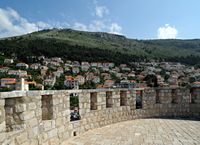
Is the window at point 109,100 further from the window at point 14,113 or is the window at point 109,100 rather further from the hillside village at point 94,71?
the hillside village at point 94,71

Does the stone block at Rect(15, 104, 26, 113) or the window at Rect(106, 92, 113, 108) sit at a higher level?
the stone block at Rect(15, 104, 26, 113)

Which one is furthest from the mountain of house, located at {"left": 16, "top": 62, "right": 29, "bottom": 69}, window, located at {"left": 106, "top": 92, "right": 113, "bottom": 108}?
window, located at {"left": 106, "top": 92, "right": 113, "bottom": 108}

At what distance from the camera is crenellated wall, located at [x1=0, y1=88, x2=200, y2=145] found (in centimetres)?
484

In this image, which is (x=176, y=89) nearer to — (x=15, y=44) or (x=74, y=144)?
(x=74, y=144)

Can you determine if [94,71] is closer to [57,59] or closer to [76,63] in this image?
[76,63]

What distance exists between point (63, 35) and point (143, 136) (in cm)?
11783

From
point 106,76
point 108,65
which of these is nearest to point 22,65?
point 106,76

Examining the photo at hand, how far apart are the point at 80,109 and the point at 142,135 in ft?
6.91

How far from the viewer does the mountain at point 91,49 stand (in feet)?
Answer: 273

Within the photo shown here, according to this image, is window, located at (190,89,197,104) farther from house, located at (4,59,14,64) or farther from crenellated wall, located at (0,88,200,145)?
house, located at (4,59,14,64)

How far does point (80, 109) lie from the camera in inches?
315

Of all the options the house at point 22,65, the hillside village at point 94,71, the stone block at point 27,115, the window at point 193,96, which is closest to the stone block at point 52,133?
the stone block at point 27,115

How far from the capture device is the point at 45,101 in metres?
6.41

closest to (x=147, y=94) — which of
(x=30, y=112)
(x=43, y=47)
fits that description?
(x=30, y=112)
